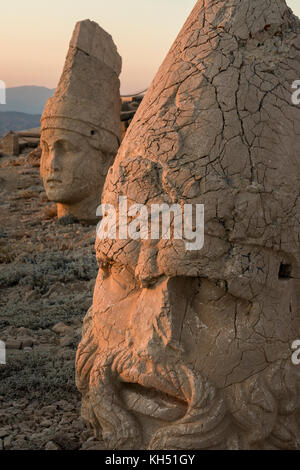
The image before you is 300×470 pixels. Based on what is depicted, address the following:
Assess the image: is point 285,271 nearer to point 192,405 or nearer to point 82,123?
point 192,405

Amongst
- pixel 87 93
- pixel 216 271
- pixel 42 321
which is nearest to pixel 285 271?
pixel 216 271

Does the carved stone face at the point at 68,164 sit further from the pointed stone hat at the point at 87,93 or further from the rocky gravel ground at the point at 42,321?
the rocky gravel ground at the point at 42,321

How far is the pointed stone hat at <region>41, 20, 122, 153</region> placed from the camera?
930 centimetres

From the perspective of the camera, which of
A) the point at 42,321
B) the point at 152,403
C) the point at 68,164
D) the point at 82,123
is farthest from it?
the point at 68,164

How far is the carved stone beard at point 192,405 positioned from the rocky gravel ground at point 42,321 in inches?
14.5

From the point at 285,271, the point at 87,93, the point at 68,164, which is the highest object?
the point at 87,93

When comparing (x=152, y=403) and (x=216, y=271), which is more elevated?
(x=216, y=271)

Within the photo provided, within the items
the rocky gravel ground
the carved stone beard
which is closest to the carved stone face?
the rocky gravel ground

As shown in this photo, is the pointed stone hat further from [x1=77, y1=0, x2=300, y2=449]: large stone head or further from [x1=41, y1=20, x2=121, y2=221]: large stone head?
[x1=77, y1=0, x2=300, y2=449]: large stone head

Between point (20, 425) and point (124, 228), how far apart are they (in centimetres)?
146

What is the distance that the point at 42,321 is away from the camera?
5398 millimetres

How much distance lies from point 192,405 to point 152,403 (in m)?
0.22

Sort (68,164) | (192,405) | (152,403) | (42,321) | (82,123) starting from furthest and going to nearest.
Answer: (68,164), (82,123), (42,321), (152,403), (192,405)
